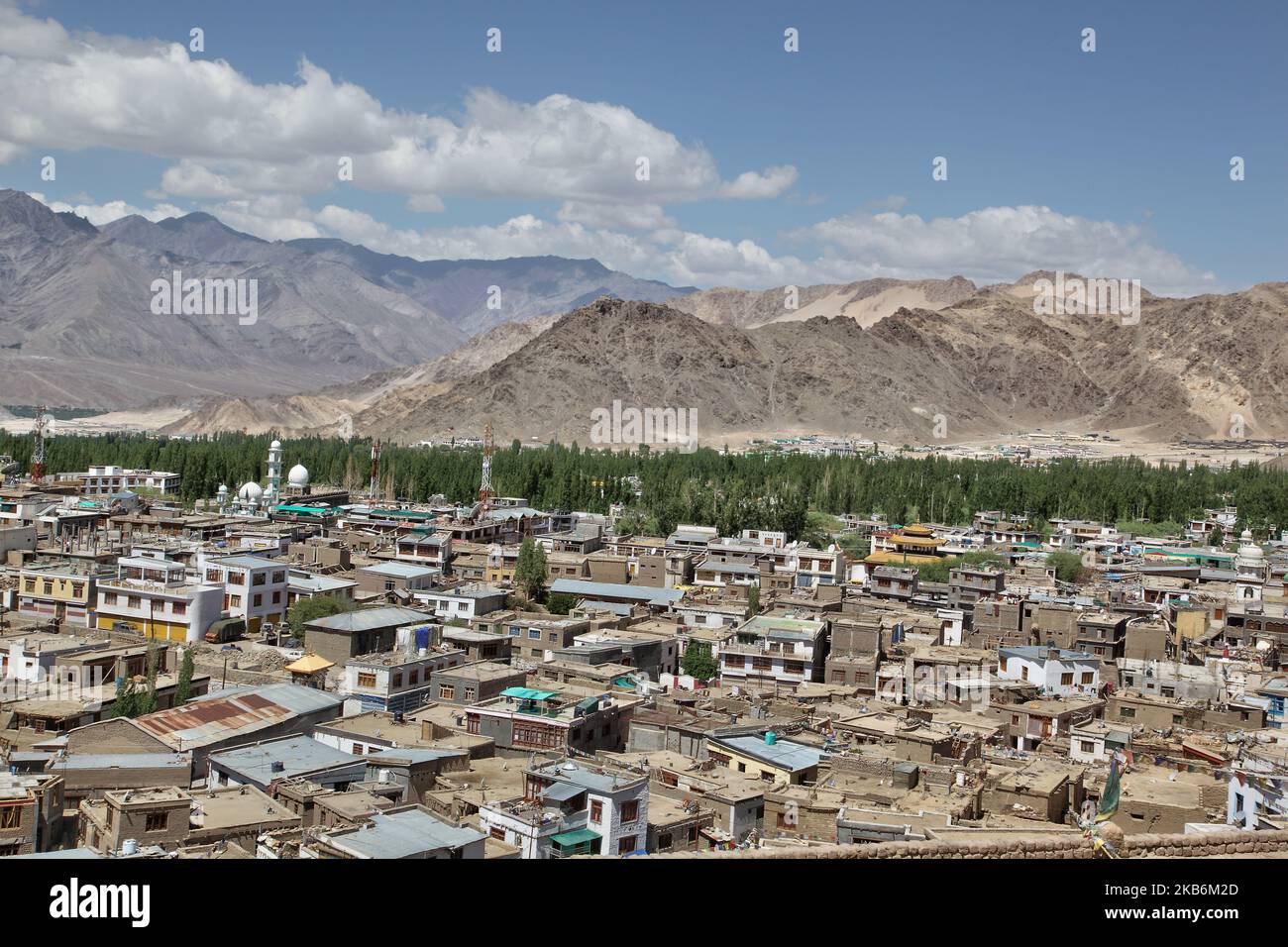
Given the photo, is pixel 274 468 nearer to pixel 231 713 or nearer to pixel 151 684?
pixel 151 684

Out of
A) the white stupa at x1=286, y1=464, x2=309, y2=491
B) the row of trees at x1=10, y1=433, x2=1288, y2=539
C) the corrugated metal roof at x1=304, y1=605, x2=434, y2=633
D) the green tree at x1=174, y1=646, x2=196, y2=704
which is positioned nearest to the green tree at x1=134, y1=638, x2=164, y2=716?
the green tree at x1=174, y1=646, x2=196, y2=704

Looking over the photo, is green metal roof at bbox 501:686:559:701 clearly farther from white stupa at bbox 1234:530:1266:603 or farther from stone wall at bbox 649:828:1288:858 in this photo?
white stupa at bbox 1234:530:1266:603

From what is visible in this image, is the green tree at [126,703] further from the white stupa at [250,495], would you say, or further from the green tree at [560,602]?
the white stupa at [250,495]

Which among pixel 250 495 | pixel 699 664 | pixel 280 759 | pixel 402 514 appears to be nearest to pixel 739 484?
pixel 402 514

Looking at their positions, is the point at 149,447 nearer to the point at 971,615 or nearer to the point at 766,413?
the point at 971,615

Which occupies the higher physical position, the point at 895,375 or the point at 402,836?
the point at 895,375
